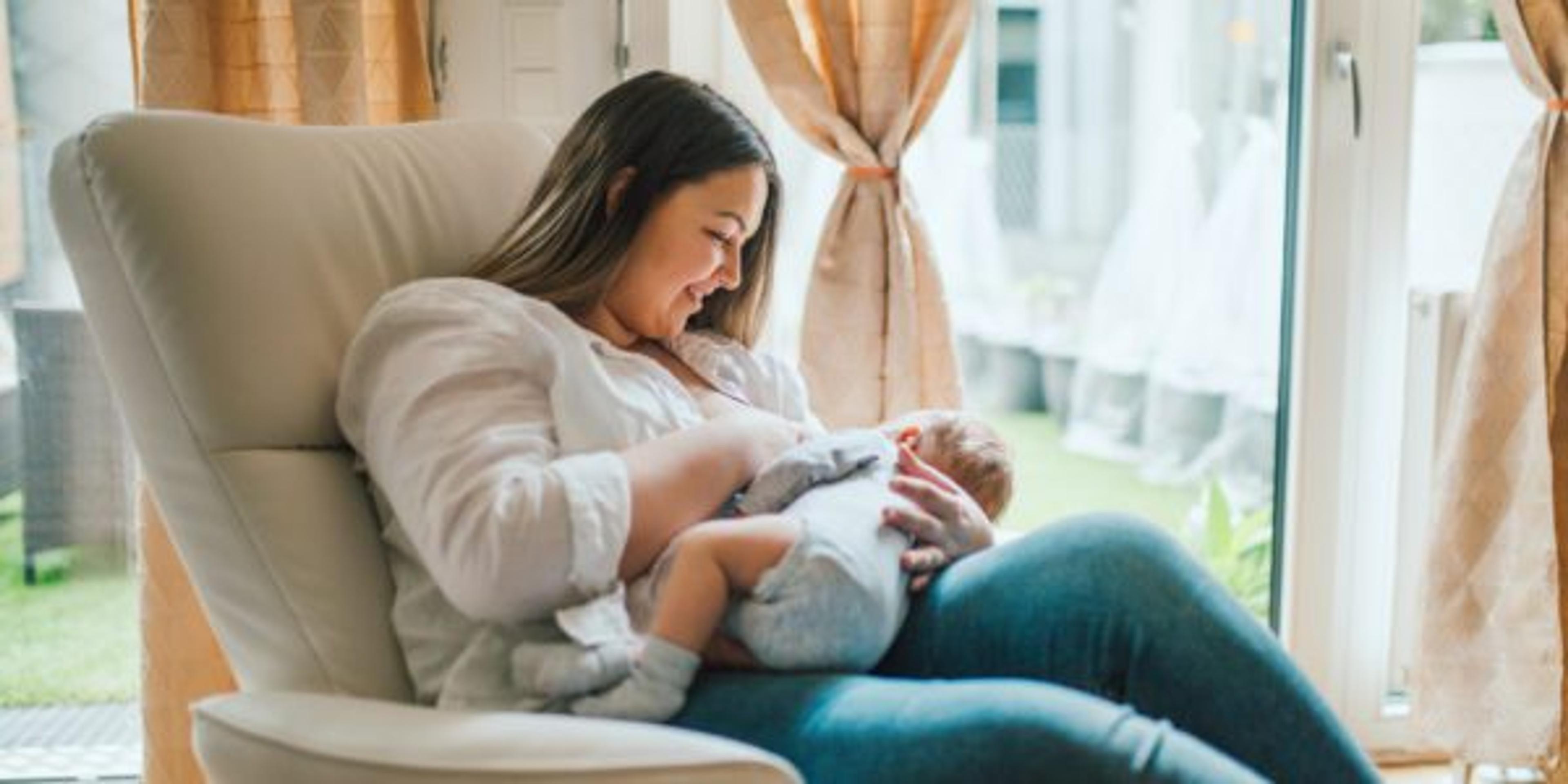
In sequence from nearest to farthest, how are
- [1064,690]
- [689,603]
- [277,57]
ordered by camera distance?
[1064,690] → [689,603] → [277,57]

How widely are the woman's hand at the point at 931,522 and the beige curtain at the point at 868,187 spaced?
646mm

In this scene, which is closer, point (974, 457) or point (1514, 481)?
point (974, 457)

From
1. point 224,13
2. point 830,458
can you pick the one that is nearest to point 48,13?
point 224,13

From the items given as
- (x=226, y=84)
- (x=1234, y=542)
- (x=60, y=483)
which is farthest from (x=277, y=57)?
(x=1234, y=542)

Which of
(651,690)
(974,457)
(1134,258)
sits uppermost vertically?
(1134,258)

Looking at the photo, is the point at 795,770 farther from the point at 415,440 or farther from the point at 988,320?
the point at 988,320

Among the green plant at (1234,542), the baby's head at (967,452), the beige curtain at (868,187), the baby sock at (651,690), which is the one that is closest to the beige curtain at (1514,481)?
the green plant at (1234,542)

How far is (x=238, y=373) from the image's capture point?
1.56 m

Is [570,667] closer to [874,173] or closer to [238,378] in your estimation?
[238,378]

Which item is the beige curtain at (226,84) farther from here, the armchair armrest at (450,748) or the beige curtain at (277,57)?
the armchair armrest at (450,748)

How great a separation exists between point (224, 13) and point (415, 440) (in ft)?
3.23

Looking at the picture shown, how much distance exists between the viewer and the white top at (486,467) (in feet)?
4.74

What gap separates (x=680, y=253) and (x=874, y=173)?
74 centimetres

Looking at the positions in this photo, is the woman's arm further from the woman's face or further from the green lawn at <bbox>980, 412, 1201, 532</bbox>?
the green lawn at <bbox>980, 412, 1201, 532</bbox>
